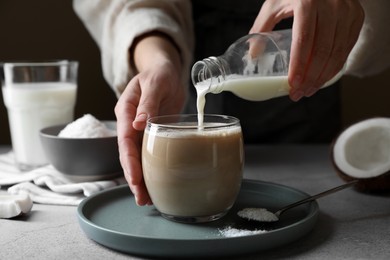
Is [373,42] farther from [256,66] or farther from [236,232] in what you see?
[236,232]

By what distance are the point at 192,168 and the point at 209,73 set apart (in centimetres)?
17

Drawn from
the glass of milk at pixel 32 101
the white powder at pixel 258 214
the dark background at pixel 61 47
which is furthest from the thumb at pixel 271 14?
the dark background at pixel 61 47

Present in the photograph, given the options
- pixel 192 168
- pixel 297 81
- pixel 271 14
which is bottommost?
pixel 192 168

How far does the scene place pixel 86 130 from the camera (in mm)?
1154

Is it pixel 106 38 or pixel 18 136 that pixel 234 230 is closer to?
pixel 18 136

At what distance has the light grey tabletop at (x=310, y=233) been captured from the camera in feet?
2.53

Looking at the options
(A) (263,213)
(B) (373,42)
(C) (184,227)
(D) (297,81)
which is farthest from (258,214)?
(B) (373,42)

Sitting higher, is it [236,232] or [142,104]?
[142,104]

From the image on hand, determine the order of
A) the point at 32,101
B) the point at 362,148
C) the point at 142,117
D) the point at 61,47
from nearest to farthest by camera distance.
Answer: the point at 142,117 < the point at 362,148 < the point at 32,101 < the point at 61,47

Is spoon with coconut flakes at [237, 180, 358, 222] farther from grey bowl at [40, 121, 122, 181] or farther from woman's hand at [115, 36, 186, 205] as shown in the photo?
grey bowl at [40, 121, 122, 181]

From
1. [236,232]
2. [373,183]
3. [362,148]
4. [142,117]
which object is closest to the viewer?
[236,232]

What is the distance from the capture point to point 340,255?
0.76 m

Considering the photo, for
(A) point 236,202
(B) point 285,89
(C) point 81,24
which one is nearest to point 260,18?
(B) point 285,89

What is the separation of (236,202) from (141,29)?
0.56m
